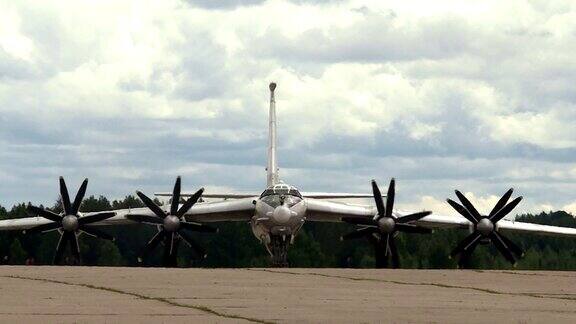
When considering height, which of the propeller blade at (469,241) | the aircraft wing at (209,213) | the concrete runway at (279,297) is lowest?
the concrete runway at (279,297)

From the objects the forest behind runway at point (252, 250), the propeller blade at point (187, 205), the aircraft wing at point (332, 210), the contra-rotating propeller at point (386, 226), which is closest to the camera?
the contra-rotating propeller at point (386, 226)

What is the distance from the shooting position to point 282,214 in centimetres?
4344

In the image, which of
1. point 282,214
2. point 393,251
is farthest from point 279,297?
point 393,251

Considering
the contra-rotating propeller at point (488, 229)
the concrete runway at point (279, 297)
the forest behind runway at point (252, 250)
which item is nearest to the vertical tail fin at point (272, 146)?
the contra-rotating propeller at point (488, 229)

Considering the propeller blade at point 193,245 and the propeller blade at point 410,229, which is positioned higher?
the propeller blade at point 410,229

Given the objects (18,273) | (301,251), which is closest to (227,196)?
(18,273)

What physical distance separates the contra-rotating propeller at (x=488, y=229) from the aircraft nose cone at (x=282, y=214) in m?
7.21

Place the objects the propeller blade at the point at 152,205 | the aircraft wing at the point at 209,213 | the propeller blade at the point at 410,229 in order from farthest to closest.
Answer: the aircraft wing at the point at 209,213 → the propeller blade at the point at 152,205 → the propeller blade at the point at 410,229

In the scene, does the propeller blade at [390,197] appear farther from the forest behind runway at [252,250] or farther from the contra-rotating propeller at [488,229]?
the forest behind runway at [252,250]

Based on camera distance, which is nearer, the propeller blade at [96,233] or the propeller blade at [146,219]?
the propeller blade at [146,219]

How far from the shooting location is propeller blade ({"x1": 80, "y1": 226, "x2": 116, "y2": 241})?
4722cm

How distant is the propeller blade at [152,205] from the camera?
46.3 metres

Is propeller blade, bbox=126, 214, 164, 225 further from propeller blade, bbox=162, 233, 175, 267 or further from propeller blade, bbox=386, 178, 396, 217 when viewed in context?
propeller blade, bbox=386, 178, 396, 217

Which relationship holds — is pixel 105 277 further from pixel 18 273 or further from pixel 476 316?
pixel 476 316
